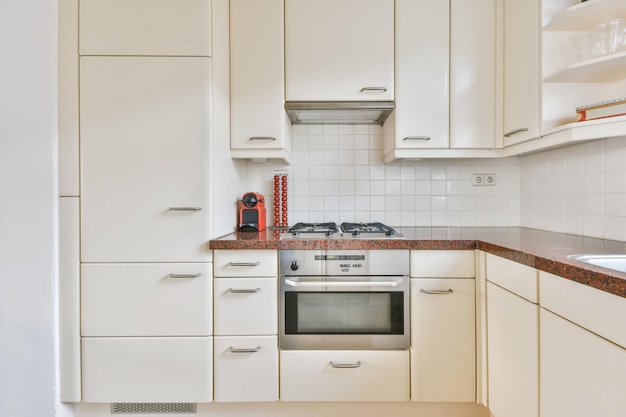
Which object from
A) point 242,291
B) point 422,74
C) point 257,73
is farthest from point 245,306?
point 422,74

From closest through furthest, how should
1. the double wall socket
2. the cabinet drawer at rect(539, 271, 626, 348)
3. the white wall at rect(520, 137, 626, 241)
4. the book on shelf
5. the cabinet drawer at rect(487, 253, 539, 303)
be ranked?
the cabinet drawer at rect(539, 271, 626, 348) < the cabinet drawer at rect(487, 253, 539, 303) < the book on shelf < the white wall at rect(520, 137, 626, 241) < the double wall socket

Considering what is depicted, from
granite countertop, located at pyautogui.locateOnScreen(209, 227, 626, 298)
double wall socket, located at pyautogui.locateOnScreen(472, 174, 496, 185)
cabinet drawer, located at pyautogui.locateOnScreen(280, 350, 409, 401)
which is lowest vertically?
cabinet drawer, located at pyautogui.locateOnScreen(280, 350, 409, 401)

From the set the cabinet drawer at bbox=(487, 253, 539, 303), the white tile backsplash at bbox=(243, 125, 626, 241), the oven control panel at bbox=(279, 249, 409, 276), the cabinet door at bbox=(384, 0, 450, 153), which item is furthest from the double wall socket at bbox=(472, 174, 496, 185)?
the oven control panel at bbox=(279, 249, 409, 276)

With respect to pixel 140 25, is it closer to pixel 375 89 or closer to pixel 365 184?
pixel 375 89

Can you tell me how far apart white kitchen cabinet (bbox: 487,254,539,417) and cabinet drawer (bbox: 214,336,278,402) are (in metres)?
0.95

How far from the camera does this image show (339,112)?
1.82 metres

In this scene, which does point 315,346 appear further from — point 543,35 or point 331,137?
point 543,35

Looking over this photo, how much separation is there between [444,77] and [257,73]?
3.25ft

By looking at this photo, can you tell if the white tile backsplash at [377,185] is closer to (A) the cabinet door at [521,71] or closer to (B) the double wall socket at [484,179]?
(B) the double wall socket at [484,179]

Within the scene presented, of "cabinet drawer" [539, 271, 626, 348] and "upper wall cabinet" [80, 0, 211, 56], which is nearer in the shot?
"cabinet drawer" [539, 271, 626, 348]

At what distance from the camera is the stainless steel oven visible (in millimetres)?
1494

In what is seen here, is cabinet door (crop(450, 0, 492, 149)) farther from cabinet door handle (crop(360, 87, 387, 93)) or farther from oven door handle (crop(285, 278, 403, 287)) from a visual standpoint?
oven door handle (crop(285, 278, 403, 287))

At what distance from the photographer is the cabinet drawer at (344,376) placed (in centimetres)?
149

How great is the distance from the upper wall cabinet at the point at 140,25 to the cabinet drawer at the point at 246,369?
136 cm
